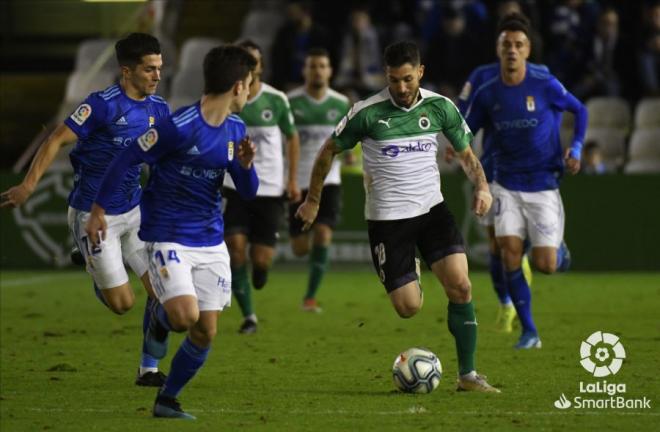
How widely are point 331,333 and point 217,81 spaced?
5449 millimetres

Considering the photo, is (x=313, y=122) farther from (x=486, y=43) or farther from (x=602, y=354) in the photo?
(x=486, y=43)

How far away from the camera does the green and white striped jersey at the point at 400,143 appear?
929 centimetres

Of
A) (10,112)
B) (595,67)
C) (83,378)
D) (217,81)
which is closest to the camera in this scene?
(217,81)

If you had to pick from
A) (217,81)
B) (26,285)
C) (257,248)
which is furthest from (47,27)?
(217,81)

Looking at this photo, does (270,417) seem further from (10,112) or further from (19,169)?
(10,112)

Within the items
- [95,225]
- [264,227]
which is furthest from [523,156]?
[95,225]

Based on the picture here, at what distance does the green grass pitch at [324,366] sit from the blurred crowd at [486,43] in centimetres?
504

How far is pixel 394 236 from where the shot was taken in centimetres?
942

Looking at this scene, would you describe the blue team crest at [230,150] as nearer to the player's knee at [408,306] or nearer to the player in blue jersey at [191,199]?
the player in blue jersey at [191,199]

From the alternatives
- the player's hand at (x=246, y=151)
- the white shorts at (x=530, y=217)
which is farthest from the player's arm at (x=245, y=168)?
the white shorts at (x=530, y=217)

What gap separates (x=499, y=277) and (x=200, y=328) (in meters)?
5.40

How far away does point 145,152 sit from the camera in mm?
8016

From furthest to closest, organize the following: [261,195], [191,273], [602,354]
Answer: [261,195] → [602,354] → [191,273]

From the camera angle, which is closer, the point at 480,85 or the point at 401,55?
the point at 401,55
